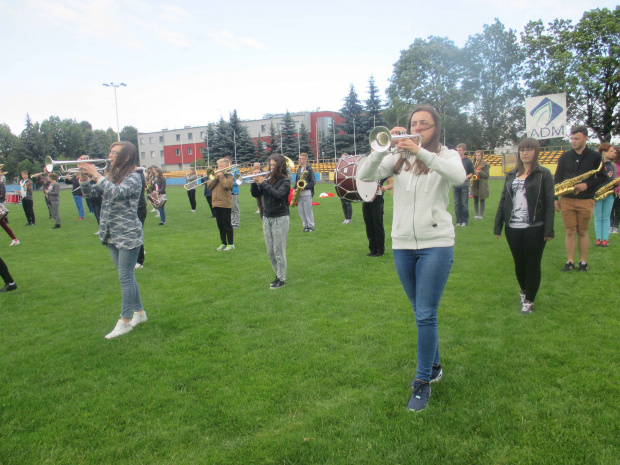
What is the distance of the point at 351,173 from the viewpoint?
7.72m

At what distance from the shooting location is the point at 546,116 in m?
16.5

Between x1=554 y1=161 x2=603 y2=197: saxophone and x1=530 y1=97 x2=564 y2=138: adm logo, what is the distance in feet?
37.0

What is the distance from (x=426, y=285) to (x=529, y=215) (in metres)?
2.63

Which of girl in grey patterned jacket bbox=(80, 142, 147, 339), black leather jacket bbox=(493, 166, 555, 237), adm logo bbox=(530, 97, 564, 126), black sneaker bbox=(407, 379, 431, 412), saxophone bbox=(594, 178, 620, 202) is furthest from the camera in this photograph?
adm logo bbox=(530, 97, 564, 126)

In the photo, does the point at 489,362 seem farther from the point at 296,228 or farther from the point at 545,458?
the point at 296,228

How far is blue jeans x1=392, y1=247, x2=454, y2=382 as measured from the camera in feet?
9.89

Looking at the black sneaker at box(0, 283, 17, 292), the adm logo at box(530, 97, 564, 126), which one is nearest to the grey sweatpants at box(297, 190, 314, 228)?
the black sneaker at box(0, 283, 17, 292)

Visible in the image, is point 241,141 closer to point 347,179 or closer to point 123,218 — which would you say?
point 347,179

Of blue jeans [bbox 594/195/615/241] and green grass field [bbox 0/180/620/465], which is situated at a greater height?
blue jeans [bbox 594/195/615/241]

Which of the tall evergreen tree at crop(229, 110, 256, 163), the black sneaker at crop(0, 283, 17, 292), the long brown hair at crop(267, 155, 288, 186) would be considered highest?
the tall evergreen tree at crop(229, 110, 256, 163)

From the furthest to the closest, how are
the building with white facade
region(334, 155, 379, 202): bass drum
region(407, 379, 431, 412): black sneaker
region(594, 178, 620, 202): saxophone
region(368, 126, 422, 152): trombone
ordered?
the building with white facade
region(334, 155, 379, 202): bass drum
region(594, 178, 620, 202): saxophone
region(407, 379, 431, 412): black sneaker
region(368, 126, 422, 152): trombone

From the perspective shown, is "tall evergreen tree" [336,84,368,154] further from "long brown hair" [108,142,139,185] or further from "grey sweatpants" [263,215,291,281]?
"long brown hair" [108,142,139,185]

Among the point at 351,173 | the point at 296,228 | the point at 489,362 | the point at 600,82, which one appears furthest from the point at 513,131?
the point at 489,362

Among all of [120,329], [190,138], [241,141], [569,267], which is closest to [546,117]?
[569,267]
